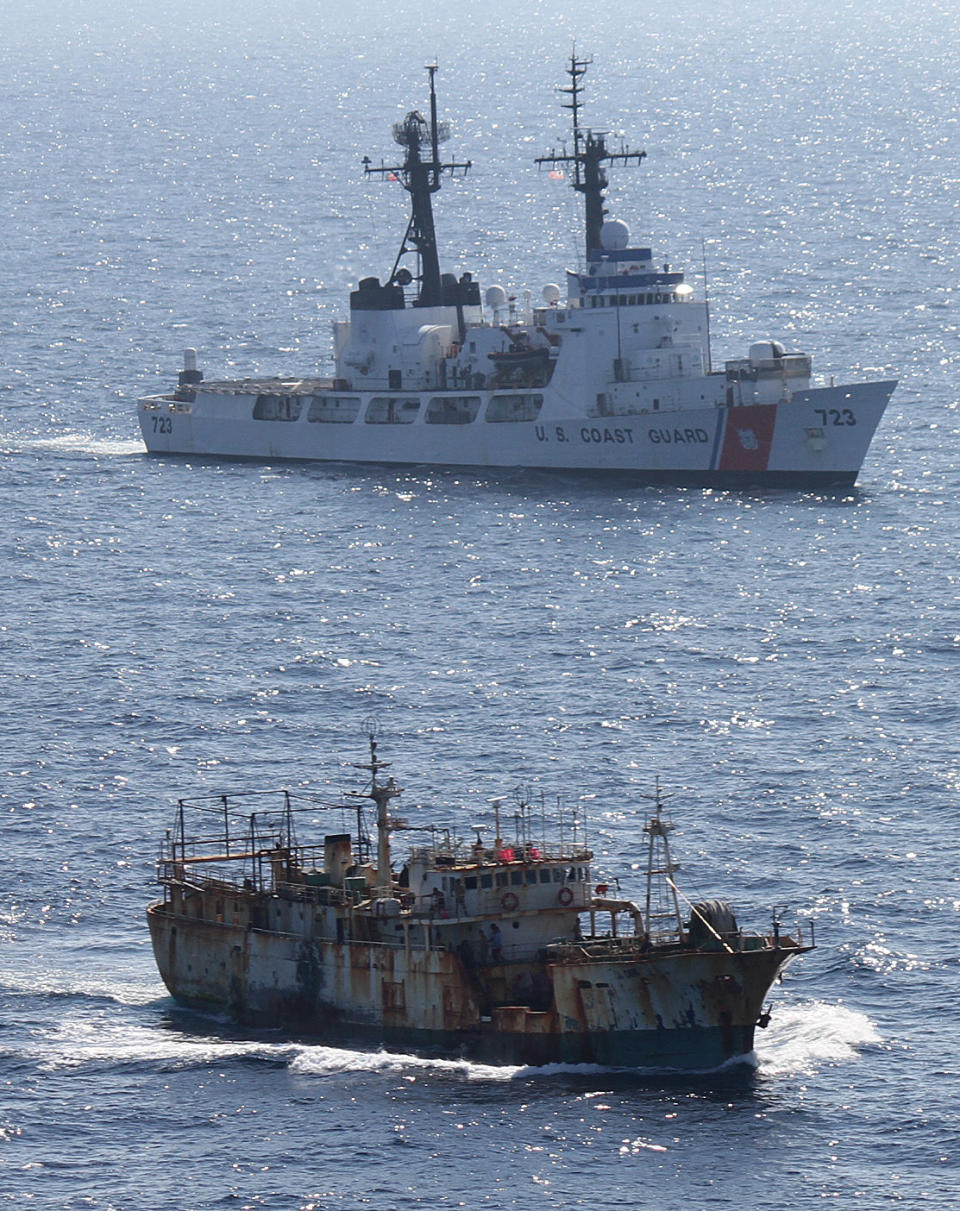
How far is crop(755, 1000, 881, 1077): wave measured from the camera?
7644 centimetres

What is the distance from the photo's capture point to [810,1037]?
256 feet

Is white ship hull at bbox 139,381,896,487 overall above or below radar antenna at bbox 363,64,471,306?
below

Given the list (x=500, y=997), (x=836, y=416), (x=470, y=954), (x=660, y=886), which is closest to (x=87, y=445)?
(x=836, y=416)

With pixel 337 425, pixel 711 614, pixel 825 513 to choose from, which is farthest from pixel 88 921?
pixel 337 425

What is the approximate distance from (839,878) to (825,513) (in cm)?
5616

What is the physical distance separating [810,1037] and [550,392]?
80.5 metres

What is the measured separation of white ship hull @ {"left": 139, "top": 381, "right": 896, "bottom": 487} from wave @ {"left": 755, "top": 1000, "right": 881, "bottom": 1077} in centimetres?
7059

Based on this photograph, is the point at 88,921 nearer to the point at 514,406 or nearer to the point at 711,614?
the point at 711,614

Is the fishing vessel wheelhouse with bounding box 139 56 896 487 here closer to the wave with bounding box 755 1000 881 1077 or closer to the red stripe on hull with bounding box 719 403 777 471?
the red stripe on hull with bounding box 719 403 777 471

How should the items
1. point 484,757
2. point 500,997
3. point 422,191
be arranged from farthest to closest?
point 422,191, point 484,757, point 500,997

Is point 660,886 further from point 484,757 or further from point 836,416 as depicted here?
point 836,416

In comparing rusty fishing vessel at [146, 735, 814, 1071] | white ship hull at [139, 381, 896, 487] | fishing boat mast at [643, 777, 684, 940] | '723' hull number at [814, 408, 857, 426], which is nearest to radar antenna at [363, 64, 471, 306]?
white ship hull at [139, 381, 896, 487]

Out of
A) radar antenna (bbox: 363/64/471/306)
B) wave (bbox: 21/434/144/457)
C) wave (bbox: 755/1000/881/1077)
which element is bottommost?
wave (bbox: 755/1000/881/1077)

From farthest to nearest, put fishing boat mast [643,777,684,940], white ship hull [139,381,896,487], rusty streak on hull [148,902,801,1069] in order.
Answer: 1. white ship hull [139,381,896,487]
2. fishing boat mast [643,777,684,940]
3. rusty streak on hull [148,902,801,1069]
